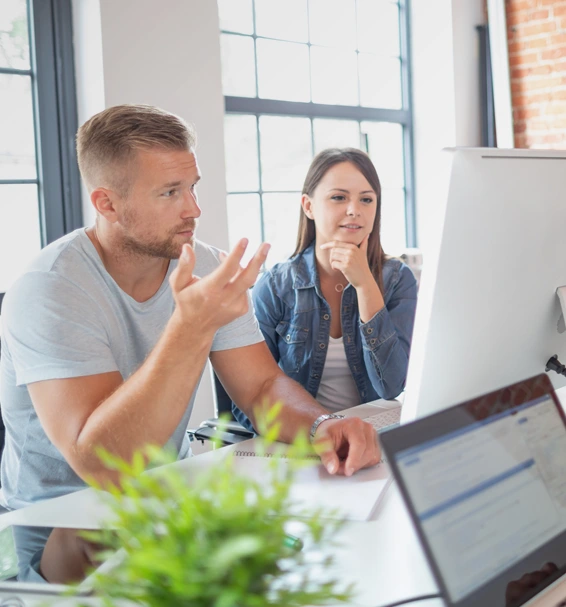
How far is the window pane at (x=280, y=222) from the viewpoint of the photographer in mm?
3891

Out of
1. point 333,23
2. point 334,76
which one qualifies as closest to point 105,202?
point 334,76

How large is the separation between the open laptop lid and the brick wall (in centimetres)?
370

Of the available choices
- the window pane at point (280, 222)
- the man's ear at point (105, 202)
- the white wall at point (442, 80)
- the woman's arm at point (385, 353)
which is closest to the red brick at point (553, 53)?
the white wall at point (442, 80)

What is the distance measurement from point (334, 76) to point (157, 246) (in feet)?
9.33

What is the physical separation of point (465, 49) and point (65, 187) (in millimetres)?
2681

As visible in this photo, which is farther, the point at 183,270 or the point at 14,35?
the point at 14,35

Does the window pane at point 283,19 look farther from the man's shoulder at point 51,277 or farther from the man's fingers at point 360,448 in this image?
the man's fingers at point 360,448

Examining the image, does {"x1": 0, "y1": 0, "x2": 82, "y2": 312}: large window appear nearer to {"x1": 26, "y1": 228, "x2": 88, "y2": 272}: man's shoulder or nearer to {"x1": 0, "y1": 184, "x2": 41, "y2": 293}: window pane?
{"x1": 0, "y1": 184, "x2": 41, "y2": 293}: window pane

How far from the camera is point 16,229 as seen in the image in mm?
2760

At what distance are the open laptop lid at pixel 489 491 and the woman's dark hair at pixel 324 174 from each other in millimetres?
1400

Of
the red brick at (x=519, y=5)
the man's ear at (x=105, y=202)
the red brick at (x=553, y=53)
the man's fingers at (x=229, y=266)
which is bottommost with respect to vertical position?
the man's fingers at (x=229, y=266)

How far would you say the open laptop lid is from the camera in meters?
0.73

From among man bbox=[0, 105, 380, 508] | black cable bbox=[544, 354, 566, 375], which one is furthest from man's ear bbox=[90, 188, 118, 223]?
black cable bbox=[544, 354, 566, 375]

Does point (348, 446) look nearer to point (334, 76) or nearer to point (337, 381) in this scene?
point (337, 381)
